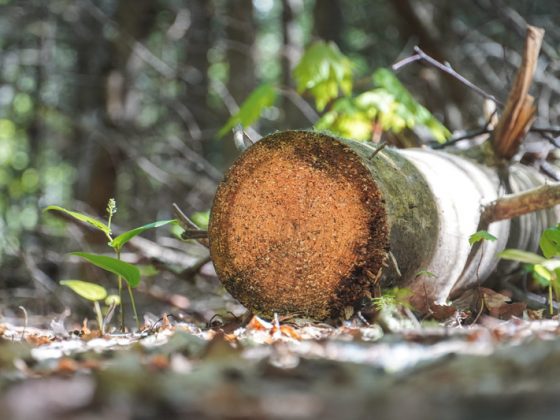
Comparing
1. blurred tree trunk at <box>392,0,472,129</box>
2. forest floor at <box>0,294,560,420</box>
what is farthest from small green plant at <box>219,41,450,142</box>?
forest floor at <box>0,294,560,420</box>

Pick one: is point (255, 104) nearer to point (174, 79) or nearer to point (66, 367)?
point (66, 367)

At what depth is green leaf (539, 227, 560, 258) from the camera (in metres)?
2.51

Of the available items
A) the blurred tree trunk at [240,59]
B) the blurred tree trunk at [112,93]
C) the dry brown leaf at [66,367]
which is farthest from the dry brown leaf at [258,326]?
the blurred tree trunk at [240,59]

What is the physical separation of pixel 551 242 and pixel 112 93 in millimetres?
5977

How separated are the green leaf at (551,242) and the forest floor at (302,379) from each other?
31.7 inches

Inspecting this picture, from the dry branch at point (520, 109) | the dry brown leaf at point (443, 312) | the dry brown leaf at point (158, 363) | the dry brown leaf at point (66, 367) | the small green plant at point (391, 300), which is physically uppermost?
the dry branch at point (520, 109)

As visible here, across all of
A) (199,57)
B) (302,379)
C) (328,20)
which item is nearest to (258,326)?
(302,379)

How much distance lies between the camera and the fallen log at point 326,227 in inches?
96.3

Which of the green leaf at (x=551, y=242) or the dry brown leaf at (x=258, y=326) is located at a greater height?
the green leaf at (x=551, y=242)

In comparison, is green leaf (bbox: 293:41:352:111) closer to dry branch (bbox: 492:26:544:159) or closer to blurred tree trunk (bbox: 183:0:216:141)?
dry branch (bbox: 492:26:544:159)

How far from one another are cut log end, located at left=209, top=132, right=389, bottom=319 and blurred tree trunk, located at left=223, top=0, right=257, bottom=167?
4965 millimetres

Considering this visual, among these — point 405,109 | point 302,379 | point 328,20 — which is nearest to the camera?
point 302,379

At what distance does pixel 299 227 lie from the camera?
2.53 metres

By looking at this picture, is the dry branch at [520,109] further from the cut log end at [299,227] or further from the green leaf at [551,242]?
the cut log end at [299,227]
